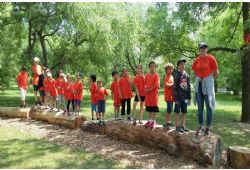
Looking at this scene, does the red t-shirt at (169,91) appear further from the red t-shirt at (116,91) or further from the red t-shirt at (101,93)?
the red t-shirt at (101,93)

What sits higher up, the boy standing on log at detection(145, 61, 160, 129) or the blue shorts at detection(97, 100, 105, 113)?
the boy standing on log at detection(145, 61, 160, 129)

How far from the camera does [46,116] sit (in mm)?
14609

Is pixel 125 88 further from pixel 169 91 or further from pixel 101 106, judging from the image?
pixel 169 91

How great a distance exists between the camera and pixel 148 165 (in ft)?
28.7

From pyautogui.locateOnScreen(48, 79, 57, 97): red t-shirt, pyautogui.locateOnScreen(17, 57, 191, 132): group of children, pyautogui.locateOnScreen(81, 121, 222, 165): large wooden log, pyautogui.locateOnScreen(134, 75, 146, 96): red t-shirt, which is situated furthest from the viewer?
pyautogui.locateOnScreen(48, 79, 57, 97): red t-shirt

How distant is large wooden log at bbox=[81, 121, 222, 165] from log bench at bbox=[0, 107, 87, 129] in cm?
155

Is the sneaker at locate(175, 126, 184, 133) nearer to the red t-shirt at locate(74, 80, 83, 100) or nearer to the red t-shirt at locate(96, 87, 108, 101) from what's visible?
the red t-shirt at locate(96, 87, 108, 101)

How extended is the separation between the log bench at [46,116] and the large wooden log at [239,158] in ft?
19.7

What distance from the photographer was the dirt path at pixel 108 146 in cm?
895

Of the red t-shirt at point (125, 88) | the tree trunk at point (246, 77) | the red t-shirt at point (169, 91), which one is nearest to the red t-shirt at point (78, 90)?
the red t-shirt at point (125, 88)

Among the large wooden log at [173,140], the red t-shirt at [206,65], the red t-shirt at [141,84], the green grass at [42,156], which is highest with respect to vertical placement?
the red t-shirt at [206,65]

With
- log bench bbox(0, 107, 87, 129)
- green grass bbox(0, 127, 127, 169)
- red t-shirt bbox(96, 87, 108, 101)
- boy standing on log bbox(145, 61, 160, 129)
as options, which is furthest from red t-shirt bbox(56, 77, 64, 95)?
boy standing on log bbox(145, 61, 160, 129)

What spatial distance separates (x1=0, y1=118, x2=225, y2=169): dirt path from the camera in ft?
29.3

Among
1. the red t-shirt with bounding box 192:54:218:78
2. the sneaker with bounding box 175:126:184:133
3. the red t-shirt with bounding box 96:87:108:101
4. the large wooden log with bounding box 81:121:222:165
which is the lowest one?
the large wooden log with bounding box 81:121:222:165
